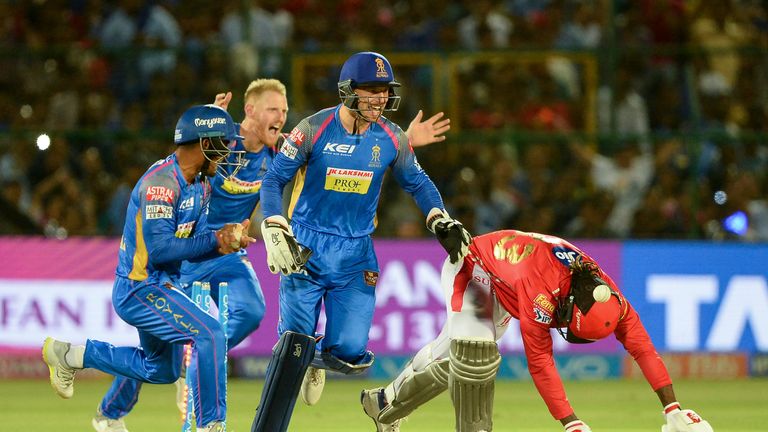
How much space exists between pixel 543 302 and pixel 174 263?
241 cm

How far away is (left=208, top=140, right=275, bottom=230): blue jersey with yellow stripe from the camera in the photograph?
9.94m

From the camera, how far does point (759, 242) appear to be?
14.5 m

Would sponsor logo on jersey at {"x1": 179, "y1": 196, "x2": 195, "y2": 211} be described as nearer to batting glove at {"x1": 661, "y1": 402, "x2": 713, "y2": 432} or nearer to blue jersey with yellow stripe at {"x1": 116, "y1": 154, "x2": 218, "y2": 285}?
blue jersey with yellow stripe at {"x1": 116, "y1": 154, "x2": 218, "y2": 285}

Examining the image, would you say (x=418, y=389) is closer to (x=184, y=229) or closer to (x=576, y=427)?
(x=576, y=427)

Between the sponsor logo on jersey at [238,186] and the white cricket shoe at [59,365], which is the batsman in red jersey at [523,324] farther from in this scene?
the white cricket shoe at [59,365]

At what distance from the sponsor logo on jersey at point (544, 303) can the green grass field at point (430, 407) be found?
2.65 m

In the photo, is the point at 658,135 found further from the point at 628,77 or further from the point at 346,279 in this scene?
the point at 346,279

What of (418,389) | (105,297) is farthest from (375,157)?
(105,297)

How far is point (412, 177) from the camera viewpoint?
8.70 m

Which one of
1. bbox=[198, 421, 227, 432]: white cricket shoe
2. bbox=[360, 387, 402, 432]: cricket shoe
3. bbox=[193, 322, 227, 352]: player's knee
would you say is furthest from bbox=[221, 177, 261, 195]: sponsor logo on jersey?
bbox=[198, 421, 227, 432]: white cricket shoe

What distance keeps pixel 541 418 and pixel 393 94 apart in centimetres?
348

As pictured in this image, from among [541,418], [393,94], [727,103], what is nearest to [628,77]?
[727,103]

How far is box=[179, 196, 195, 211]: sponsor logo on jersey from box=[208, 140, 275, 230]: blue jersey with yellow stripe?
1465mm

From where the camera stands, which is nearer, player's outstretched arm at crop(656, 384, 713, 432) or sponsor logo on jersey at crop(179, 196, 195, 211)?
player's outstretched arm at crop(656, 384, 713, 432)
